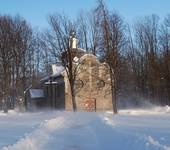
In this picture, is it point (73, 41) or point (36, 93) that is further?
point (36, 93)

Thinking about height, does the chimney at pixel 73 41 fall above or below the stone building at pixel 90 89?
above

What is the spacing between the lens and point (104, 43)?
174ft

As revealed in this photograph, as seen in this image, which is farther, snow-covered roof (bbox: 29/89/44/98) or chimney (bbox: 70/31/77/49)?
snow-covered roof (bbox: 29/89/44/98)

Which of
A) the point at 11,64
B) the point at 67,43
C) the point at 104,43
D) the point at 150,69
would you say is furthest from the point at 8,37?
the point at 150,69

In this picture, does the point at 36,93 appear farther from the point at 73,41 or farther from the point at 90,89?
the point at 73,41

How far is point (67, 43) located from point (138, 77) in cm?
2747

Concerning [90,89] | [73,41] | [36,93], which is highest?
[73,41]

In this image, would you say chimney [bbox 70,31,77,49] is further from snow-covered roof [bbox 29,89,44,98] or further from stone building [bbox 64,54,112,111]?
snow-covered roof [bbox 29,89,44,98]

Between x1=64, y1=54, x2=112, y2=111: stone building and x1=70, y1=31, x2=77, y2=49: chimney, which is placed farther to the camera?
x1=64, y1=54, x2=112, y2=111: stone building

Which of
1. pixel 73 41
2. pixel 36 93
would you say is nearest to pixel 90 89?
pixel 73 41

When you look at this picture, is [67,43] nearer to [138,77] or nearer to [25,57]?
[25,57]

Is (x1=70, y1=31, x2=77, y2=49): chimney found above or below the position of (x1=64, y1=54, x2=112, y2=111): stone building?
above

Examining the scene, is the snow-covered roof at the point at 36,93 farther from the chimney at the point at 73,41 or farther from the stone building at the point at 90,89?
the chimney at the point at 73,41

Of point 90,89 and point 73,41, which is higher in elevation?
point 73,41
